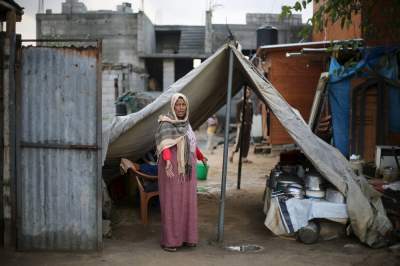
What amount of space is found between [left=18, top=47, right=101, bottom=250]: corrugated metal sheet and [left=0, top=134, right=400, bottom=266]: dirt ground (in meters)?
0.28

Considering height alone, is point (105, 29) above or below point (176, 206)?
above

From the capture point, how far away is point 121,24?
88.3 feet

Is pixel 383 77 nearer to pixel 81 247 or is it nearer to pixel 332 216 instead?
pixel 332 216

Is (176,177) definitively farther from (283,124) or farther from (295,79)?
(295,79)

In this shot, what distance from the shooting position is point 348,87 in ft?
30.2

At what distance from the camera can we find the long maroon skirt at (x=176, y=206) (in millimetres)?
5355

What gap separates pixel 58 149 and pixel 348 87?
19.2 feet

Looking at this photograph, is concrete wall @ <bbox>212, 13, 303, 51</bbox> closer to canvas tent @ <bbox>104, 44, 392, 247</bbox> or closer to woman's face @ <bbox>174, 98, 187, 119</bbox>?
canvas tent @ <bbox>104, 44, 392, 247</bbox>

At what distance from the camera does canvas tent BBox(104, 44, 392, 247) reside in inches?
218

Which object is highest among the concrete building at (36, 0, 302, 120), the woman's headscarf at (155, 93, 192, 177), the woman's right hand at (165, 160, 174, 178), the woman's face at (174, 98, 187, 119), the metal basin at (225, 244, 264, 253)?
the concrete building at (36, 0, 302, 120)

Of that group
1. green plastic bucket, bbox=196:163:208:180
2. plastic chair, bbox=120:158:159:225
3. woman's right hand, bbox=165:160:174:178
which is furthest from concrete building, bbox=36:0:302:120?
woman's right hand, bbox=165:160:174:178

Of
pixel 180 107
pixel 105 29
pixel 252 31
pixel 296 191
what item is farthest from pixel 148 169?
pixel 252 31

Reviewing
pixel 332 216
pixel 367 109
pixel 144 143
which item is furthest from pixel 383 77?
pixel 144 143

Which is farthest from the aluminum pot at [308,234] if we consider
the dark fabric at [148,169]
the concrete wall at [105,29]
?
the concrete wall at [105,29]
